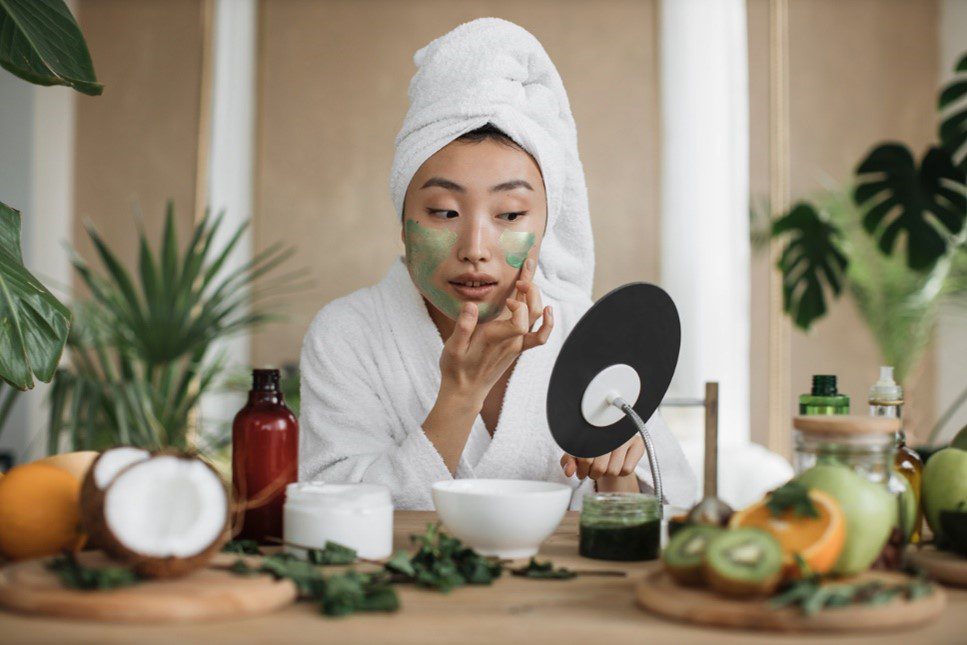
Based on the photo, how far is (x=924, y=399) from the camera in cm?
495

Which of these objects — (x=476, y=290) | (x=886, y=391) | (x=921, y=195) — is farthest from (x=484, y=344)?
(x=921, y=195)

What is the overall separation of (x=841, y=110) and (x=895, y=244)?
1.83 m

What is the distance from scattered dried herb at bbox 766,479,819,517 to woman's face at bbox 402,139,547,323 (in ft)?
2.20

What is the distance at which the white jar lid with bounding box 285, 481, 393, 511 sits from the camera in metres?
0.91

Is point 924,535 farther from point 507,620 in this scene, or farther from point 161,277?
point 161,277

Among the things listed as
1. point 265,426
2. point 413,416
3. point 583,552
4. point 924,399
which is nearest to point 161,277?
point 413,416

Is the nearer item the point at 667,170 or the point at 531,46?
the point at 531,46

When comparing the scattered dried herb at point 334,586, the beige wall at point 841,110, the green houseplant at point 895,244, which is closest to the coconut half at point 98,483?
the scattered dried herb at point 334,586

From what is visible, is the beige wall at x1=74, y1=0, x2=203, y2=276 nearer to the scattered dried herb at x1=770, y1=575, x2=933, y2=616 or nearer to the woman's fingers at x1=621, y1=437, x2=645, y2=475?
the woman's fingers at x1=621, y1=437, x2=645, y2=475

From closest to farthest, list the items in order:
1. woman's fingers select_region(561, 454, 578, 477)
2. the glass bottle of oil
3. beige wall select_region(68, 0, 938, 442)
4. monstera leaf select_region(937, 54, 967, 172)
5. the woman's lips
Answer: the glass bottle of oil → woman's fingers select_region(561, 454, 578, 477) → the woman's lips → monstera leaf select_region(937, 54, 967, 172) → beige wall select_region(68, 0, 938, 442)

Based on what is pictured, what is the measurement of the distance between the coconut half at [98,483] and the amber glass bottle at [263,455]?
21cm

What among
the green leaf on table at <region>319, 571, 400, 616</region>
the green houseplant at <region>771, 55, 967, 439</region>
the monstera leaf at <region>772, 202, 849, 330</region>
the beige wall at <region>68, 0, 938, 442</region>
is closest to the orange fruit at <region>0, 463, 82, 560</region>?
the green leaf on table at <region>319, 571, 400, 616</region>

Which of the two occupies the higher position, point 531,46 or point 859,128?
point 859,128

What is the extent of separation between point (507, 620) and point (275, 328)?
4142 millimetres
